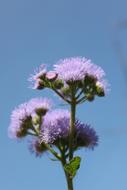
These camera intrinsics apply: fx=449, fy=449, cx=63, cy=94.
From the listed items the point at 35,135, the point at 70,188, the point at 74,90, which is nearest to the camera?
the point at 70,188

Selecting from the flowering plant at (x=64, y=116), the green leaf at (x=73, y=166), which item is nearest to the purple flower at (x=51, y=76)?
the flowering plant at (x=64, y=116)

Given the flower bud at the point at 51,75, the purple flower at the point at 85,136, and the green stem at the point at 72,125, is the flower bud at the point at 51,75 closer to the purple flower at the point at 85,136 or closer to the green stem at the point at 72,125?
the green stem at the point at 72,125

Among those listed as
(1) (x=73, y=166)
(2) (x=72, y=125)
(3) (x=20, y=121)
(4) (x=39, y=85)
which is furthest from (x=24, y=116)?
(1) (x=73, y=166)

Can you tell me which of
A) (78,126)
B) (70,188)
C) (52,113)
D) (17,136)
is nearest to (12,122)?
(17,136)

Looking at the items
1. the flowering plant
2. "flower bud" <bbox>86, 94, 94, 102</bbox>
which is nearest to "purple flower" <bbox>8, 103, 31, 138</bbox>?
the flowering plant

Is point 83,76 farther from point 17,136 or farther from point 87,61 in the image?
point 17,136

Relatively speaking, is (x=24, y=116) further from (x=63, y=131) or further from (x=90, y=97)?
(x=90, y=97)
